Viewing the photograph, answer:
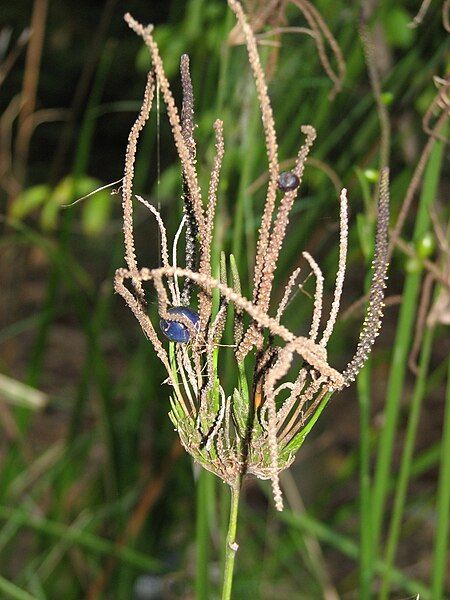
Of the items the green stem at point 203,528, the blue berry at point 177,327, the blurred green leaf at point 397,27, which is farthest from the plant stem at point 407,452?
the blurred green leaf at point 397,27

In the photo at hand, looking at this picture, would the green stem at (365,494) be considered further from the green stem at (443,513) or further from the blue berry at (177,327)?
the blue berry at (177,327)

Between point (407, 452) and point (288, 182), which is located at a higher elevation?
point (288, 182)

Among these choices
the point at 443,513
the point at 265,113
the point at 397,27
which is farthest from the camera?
the point at 397,27

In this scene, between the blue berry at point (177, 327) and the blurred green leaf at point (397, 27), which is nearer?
the blue berry at point (177, 327)

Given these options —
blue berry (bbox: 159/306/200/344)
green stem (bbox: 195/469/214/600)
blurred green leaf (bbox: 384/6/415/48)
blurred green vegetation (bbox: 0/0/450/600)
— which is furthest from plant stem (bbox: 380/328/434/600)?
blurred green leaf (bbox: 384/6/415/48)

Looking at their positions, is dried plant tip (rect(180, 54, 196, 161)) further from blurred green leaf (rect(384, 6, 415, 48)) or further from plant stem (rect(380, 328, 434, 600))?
blurred green leaf (rect(384, 6, 415, 48))

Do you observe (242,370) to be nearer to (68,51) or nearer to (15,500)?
(15,500)

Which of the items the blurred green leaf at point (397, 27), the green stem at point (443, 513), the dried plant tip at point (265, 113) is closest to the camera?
the dried plant tip at point (265, 113)

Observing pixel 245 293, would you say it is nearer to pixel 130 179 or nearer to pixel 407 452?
pixel 407 452

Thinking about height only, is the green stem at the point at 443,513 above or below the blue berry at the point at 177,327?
below

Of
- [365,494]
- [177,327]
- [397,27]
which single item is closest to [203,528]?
[365,494]

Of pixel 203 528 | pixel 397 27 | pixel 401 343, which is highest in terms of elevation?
pixel 397 27

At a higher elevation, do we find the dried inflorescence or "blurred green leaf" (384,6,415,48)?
"blurred green leaf" (384,6,415,48)
